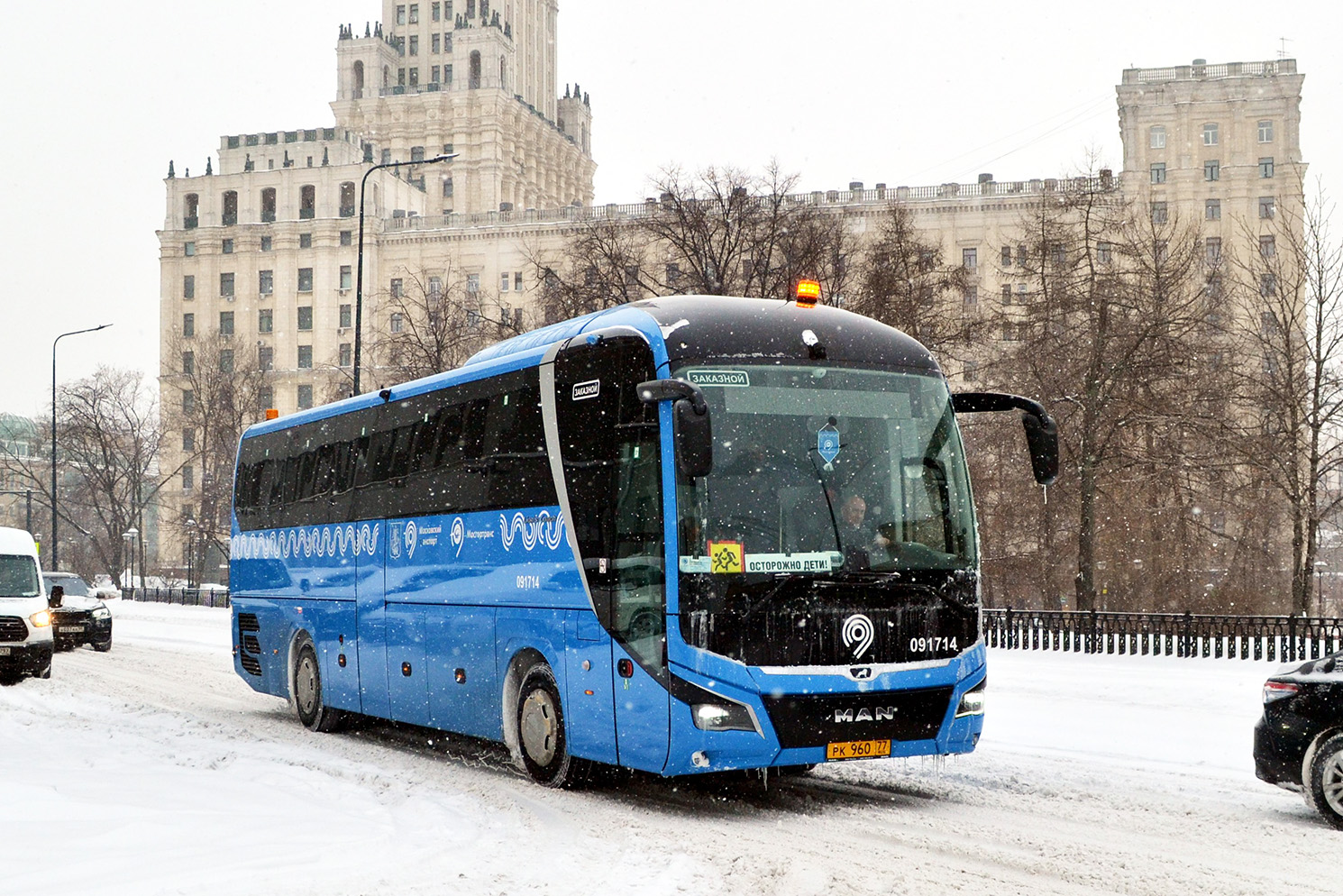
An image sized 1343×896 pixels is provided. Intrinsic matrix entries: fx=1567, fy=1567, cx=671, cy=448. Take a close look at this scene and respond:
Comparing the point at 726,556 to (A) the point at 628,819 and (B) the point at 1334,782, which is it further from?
(B) the point at 1334,782

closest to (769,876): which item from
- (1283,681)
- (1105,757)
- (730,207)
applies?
(1283,681)

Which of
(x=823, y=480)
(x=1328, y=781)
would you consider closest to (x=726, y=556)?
(x=823, y=480)

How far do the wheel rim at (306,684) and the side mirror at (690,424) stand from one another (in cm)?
835

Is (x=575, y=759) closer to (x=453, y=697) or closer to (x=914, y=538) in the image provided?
(x=453, y=697)

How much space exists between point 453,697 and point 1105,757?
19.1 feet

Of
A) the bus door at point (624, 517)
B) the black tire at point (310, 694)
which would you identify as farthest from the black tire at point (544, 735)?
the black tire at point (310, 694)

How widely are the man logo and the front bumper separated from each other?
15.3 meters

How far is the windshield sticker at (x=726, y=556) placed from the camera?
10.6 meters

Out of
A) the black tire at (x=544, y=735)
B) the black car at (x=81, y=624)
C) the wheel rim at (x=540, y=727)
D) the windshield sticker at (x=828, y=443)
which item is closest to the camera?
the windshield sticker at (x=828, y=443)

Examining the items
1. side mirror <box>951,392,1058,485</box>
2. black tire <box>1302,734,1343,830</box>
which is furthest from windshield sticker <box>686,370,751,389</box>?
black tire <box>1302,734,1343,830</box>

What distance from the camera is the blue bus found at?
10.6 m

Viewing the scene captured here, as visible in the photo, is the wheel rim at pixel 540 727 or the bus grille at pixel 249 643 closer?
the wheel rim at pixel 540 727

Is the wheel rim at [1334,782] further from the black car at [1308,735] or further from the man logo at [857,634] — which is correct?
the man logo at [857,634]

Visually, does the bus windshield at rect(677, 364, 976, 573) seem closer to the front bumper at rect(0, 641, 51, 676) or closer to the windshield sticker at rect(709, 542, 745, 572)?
the windshield sticker at rect(709, 542, 745, 572)
